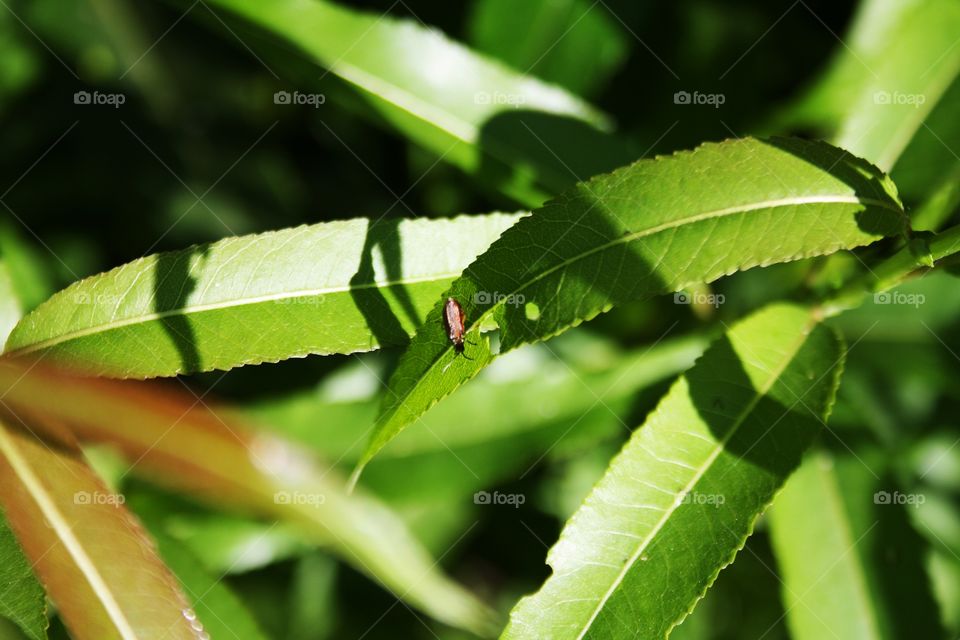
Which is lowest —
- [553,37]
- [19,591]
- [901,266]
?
[19,591]

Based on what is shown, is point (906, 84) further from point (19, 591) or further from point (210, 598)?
point (19, 591)

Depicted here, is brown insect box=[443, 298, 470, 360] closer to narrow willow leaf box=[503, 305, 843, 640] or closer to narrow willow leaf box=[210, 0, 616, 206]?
narrow willow leaf box=[503, 305, 843, 640]

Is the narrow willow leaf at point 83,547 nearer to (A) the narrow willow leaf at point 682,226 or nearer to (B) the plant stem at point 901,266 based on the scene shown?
(A) the narrow willow leaf at point 682,226

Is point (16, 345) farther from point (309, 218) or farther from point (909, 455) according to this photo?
point (909, 455)

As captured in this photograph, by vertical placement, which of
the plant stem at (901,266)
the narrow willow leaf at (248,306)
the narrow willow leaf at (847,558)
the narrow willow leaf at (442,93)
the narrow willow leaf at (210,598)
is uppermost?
the narrow willow leaf at (442,93)

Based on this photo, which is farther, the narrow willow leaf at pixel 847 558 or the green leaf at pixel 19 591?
the narrow willow leaf at pixel 847 558

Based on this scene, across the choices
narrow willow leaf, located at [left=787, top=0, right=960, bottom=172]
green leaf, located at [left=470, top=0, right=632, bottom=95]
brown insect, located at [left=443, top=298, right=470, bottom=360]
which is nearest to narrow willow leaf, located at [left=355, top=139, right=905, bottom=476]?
brown insect, located at [left=443, top=298, right=470, bottom=360]

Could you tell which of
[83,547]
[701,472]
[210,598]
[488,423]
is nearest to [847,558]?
[701,472]

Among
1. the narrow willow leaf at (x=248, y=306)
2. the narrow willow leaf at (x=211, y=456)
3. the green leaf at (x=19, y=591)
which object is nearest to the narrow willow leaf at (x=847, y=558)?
the narrow willow leaf at (x=211, y=456)
